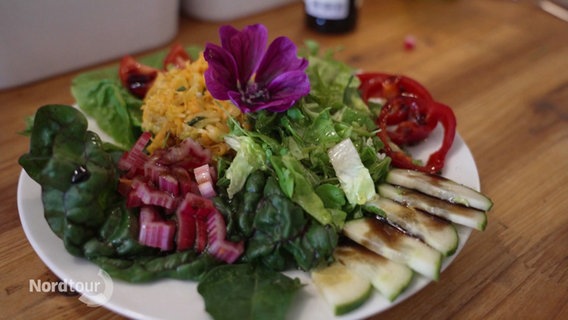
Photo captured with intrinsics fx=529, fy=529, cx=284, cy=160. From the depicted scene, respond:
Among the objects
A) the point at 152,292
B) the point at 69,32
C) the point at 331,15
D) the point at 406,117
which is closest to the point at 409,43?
the point at 331,15

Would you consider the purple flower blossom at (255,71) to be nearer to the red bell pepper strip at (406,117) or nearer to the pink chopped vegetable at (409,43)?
the red bell pepper strip at (406,117)

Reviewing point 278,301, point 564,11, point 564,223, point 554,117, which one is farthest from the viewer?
point 564,11

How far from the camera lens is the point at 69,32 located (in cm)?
196

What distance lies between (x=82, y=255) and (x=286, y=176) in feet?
1.55

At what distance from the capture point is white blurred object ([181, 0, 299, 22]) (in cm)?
246

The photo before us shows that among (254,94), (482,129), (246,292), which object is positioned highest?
(254,94)

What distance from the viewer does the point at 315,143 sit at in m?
1.40

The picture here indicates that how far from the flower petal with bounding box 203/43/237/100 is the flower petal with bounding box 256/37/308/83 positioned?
0.08m

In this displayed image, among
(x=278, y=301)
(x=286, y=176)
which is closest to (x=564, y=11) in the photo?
(x=286, y=176)

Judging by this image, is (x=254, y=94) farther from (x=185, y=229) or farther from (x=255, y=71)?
(x=185, y=229)

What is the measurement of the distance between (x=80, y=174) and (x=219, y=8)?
61.1 inches

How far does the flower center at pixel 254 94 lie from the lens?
140 centimetres

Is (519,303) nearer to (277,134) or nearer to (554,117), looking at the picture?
(277,134)

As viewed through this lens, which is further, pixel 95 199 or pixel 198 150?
pixel 198 150
